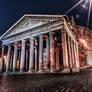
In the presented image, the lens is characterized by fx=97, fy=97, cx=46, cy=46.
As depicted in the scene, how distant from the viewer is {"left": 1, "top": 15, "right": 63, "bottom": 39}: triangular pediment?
1966 cm

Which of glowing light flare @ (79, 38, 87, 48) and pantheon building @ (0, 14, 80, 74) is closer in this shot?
pantheon building @ (0, 14, 80, 74)

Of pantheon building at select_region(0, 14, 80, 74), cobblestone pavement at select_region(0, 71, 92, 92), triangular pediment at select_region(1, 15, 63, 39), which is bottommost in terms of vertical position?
cobblestone pavement at select_region(0, 71, 92, 92)

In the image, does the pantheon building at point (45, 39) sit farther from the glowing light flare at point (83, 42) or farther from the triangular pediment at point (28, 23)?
the glowing light flare at point (83, 42)

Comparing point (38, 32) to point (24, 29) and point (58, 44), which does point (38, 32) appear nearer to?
point (24, 29)

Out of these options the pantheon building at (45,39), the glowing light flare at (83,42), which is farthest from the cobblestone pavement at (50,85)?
the glowing light flare at (83,42)

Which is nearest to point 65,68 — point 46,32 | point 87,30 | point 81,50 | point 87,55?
point 46,32

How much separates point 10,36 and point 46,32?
1145cm

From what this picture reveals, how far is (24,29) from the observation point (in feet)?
75.4

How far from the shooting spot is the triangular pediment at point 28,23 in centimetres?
1966

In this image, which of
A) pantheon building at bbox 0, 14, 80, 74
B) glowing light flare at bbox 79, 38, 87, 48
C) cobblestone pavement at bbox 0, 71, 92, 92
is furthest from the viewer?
glowing light flare at bbox 79, 38, 87, 48

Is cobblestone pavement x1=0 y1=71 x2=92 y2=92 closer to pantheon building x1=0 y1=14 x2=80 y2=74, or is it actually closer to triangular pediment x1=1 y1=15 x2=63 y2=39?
pantheon building x1=0 y1=14 x2=80 y2=74

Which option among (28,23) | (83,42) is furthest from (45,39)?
(83,42)

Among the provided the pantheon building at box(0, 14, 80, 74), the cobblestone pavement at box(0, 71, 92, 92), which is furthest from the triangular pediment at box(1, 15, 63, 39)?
the cobblestone pavement at box(0, 71, 92, 92)

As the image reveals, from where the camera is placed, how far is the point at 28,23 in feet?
74.5
